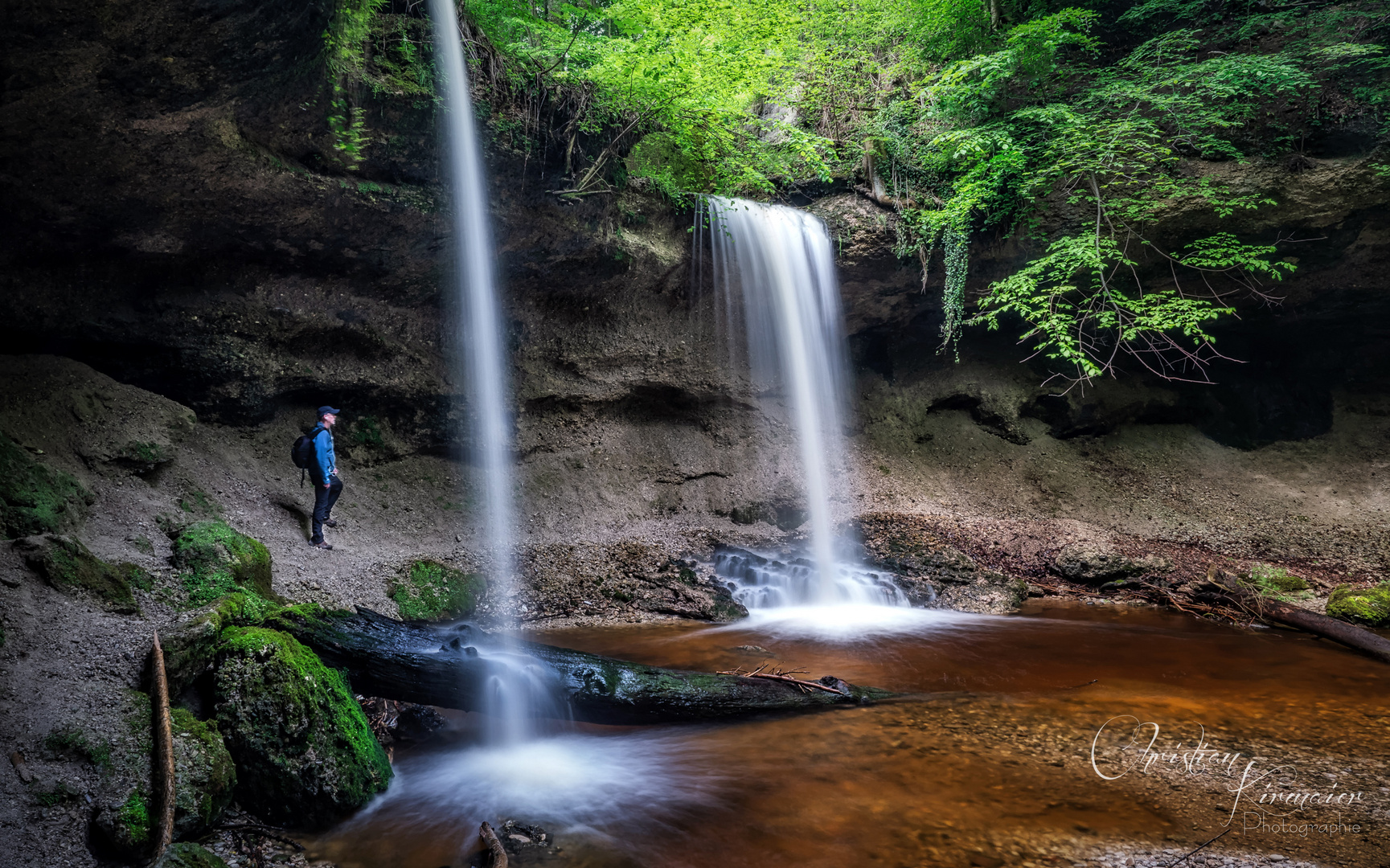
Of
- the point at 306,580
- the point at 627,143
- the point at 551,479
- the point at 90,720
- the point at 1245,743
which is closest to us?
the point at 90,720

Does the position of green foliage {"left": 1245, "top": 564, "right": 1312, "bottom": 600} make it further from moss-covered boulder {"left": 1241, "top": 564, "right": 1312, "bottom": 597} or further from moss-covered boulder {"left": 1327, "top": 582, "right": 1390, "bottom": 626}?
moss-covered boulder {"left": 1327, "top": 582, "right": 1390, "bottom": 626}

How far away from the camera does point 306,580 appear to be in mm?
7043

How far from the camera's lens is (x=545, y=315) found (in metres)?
11.1

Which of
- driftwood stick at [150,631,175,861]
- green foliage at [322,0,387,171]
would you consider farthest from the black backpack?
driftwood stick at [150,631,175,861]

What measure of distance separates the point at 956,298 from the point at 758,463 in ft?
15.8

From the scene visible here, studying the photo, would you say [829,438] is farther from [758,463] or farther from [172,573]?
[172,573]

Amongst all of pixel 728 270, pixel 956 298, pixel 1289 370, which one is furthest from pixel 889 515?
pixel 1289 370

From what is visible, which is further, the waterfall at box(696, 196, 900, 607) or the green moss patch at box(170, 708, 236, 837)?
the waterfall at box(696, 196, 900, 607)

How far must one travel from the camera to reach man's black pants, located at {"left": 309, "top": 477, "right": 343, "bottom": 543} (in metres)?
8.11

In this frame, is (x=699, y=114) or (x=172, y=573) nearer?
(x=172, y=573)

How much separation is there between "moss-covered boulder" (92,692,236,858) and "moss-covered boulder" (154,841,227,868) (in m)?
0.14

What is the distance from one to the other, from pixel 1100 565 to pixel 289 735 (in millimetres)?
10205

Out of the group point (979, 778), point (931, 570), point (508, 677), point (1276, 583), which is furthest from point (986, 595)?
point (508, 677)

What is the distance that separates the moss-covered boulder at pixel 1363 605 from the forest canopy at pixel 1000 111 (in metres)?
3.41
